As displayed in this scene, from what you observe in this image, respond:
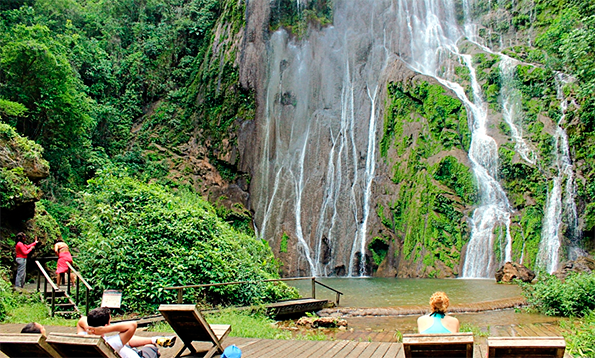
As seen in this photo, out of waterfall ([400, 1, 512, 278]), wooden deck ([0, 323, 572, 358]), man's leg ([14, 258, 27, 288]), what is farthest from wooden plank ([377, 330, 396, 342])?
waterfall ([400, 1, 512, 278])

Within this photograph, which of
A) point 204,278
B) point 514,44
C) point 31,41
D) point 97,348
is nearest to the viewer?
point 97,348

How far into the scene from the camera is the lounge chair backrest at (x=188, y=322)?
4984 mm

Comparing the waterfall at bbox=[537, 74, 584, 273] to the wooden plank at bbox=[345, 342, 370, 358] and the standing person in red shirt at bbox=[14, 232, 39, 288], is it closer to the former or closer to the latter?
the wooden plank at bbox=[345, 342, 370, 358]

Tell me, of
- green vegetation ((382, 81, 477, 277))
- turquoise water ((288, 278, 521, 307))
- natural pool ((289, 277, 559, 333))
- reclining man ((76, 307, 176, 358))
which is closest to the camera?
reclining man ((76, 307, 176, 358))

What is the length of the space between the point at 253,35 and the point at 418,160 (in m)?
15.6

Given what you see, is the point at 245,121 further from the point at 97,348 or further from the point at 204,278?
the point at 97,348

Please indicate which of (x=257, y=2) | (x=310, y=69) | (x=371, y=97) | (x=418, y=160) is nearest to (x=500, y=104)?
(x=418, y=160)

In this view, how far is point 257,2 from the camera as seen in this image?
112ft

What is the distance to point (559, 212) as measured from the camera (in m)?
21.5

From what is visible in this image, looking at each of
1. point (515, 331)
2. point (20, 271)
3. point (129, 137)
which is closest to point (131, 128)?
point (129, 137)

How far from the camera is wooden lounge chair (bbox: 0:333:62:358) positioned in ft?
12.0

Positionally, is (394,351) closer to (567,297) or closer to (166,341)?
(166,341)

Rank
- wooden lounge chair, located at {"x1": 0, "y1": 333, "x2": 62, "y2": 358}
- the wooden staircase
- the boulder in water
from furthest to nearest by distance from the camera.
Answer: the boulder in water < the wooden staircase < wooden lounge chair, located at {"x1": 0, "y1": 333, "x2": 62, "y2": 358}

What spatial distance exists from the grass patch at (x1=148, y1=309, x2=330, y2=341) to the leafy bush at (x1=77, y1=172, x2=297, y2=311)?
881mm
